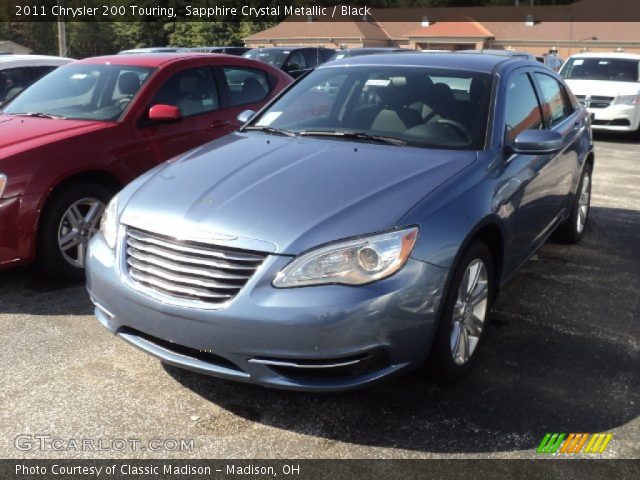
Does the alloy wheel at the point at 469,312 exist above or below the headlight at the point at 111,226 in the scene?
below

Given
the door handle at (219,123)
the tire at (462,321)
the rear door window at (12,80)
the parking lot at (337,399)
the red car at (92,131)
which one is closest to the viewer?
the parking lot at (337,399)

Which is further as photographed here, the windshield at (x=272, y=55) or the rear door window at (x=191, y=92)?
the windshield at (x=272, y=55)

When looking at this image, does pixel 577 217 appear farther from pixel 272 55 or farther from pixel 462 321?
pixel 272 55

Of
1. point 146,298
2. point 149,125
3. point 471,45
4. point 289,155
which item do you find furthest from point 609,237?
point 471,45

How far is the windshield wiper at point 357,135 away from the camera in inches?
149

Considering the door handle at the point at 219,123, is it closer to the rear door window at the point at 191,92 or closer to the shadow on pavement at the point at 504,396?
the rear door window at the point at 191,92

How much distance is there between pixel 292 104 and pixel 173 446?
98.7 inches

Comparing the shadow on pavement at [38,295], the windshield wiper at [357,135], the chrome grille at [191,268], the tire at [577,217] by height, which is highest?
the windshield wiper at [357,135]

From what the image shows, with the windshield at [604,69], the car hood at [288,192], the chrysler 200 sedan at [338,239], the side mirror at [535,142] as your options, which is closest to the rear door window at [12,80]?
the chrysler 200 sedan at [338,239]

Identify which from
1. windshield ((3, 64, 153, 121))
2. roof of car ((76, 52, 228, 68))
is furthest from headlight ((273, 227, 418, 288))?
roof of car ((76, 52, 228, 68))

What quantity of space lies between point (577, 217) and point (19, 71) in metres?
7.16

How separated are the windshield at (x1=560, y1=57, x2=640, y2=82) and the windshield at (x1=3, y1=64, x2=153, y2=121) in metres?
10.9

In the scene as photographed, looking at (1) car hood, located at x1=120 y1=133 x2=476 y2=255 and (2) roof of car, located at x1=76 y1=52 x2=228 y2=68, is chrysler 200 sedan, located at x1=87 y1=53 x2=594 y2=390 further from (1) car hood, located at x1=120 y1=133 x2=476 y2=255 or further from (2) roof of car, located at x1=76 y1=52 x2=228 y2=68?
(2) roof of car, located at x1=76 y1=52 x2=228 y2=68

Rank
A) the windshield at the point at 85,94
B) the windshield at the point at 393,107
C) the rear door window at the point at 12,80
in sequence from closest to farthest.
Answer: the windshield at the point at 393,107, the windshield at the point at 85,94, the rear door window at the point at 12,80
